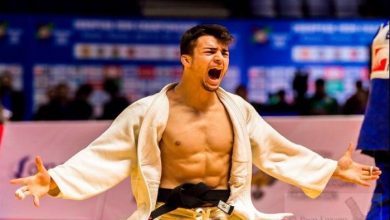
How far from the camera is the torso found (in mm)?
4531

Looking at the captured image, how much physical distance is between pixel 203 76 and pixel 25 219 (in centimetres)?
330

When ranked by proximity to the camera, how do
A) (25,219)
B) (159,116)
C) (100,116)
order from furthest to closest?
1. (100,116)
2. (25,219)
3. (159,116)

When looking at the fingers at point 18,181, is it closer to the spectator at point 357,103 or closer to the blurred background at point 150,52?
the spectator at point 357,103

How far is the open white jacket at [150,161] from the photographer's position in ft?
14.4

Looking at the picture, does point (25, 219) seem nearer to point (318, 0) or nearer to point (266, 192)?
point (266, 192)

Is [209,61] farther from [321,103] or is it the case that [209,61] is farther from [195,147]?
[321,103]

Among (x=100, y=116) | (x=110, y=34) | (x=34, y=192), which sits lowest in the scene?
(x=100, y=116)

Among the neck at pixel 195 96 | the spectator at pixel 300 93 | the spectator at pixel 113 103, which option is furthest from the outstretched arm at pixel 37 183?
the spectator at pixel 300 93

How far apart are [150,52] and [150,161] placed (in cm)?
816

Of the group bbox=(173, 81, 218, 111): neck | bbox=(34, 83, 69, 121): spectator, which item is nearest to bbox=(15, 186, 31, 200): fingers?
bbox=(173, 81, 218, 111): neck

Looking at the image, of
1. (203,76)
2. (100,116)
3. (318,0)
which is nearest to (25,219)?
(203,76)

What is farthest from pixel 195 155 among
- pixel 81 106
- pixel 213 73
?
pixel 81 106

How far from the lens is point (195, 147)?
14.9 feet

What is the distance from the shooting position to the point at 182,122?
179 inches
